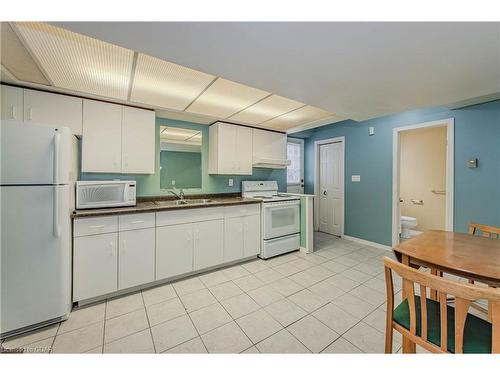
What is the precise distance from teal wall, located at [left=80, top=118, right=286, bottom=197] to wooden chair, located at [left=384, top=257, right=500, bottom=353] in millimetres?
2812

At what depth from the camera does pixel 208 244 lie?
2709 millimetres

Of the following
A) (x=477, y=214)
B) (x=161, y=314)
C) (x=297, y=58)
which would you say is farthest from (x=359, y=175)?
(x=161, y=314)

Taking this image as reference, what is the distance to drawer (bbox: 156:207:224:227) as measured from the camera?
2.39 meters

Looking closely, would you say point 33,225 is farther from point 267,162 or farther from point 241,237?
point 267,162

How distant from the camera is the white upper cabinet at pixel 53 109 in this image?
6.55ft

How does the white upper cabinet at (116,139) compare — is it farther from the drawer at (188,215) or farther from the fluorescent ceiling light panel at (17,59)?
the drawer at (188,215)

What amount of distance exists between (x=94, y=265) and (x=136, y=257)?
0.37 m

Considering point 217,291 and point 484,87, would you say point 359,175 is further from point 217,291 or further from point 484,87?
point 217,291

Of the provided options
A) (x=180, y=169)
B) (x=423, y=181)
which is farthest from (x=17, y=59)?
(x=423, y=181)

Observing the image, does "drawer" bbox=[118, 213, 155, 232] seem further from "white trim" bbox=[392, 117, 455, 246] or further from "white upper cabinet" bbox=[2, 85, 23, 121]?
"white trim" bbox=[392, 117, 455, 246]

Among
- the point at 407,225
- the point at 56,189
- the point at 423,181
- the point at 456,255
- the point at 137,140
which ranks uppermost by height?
the point at 137,140

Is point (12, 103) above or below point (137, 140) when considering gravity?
above

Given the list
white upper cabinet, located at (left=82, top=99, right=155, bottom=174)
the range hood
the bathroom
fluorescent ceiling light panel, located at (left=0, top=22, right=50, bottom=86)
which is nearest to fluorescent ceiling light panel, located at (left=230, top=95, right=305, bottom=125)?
the range hood
